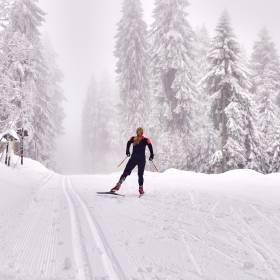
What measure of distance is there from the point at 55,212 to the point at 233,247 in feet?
12.2

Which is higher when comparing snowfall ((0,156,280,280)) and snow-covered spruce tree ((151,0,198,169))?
snow-covered spruce tree ((151,0,198,169))

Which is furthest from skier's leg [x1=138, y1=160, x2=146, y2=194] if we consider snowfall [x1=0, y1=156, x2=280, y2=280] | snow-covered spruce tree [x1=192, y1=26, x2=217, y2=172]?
snow-covered spruce tree [x1=192, y1=26, x2=217, y2=172]

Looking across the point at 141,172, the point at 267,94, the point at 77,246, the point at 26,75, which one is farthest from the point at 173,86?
the point at 77,246

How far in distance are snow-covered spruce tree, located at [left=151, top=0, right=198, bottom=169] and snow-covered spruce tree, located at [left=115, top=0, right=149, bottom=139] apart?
7.36ft

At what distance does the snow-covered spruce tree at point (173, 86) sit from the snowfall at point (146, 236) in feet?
55.0

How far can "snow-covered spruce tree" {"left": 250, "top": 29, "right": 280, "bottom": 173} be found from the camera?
20188 millimetres

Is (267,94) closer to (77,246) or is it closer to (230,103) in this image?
(230,103)

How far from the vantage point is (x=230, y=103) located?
1978 cm

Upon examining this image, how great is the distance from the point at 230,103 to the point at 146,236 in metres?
16.4

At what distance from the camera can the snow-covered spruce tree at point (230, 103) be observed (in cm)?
1969

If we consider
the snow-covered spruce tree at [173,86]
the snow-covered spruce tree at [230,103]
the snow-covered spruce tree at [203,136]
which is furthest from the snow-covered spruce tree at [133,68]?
the snow-covered spruce tree at [230,103]

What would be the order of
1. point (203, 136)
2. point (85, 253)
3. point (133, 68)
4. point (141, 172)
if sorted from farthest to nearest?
point (133, 68)
point (203, 136)
point (141, 172)
point (85, 253)

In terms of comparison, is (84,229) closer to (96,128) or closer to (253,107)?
(253,107)

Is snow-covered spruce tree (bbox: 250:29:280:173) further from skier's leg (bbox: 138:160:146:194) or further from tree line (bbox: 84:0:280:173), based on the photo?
skier's leg (bbox: 138:160:146:194)
